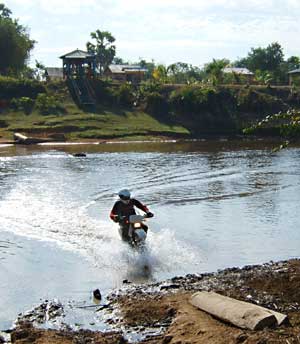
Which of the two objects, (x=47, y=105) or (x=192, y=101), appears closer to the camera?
(x=47, y=105)

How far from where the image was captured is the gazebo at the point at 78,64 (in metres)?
74.1

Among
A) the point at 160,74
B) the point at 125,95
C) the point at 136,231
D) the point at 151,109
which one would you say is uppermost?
the point at 160,74

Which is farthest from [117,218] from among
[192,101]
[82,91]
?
[82,91]

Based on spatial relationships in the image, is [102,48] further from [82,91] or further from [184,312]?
[184,312]

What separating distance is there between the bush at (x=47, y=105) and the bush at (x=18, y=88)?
10.9ft

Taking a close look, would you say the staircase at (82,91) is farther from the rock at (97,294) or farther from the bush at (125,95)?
the rock at (97,294)

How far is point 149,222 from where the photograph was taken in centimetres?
Answer: 2288

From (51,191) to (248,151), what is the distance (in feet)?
81.1

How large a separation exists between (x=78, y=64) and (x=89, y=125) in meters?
14.2

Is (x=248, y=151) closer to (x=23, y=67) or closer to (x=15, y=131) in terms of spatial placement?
(x=15, y=131)

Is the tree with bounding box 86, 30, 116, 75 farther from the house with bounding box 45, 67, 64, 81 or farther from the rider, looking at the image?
the rider

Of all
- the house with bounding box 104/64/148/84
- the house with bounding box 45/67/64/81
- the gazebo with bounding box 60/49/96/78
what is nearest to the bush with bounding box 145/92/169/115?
the gazebo with bounding box 60/49/96/78

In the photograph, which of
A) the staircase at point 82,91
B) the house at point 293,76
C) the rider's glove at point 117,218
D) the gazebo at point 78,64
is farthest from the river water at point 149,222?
the house at point 293,76

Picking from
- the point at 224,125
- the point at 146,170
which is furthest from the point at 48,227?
the point at 224,125
